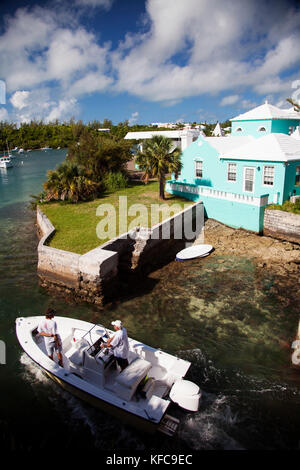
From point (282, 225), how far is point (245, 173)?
184 inches

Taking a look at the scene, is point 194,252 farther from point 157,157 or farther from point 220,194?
point 157,157

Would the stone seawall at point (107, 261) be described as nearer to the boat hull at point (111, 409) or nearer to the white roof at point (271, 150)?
the boat hull at point (111, 409)

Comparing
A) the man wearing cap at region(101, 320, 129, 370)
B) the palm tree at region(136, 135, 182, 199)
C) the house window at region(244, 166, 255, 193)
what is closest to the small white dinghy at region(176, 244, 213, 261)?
the palm tree at region(136, 135, 182, 199)

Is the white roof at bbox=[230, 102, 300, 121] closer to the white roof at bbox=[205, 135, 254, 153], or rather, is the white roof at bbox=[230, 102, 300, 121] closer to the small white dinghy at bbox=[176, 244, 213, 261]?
the white roof at bbox=[205, 135, 254, 153]

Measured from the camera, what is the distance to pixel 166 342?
9.72 meters

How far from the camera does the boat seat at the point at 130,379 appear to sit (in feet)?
22.0

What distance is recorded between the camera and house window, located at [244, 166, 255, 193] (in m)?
19.4

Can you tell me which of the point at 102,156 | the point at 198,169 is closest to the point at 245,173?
the point at 198,169

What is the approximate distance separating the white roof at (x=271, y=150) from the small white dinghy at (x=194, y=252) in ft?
22.5

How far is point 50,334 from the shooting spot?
7773 mm

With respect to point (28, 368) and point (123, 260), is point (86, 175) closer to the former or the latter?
point (123, 260)

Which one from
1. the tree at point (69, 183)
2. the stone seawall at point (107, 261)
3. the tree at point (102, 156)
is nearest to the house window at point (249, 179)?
the stone seawall at point (107, 261)
